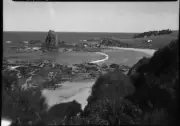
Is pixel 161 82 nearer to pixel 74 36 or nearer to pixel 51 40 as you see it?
pixel 74 36

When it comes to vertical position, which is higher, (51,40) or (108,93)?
(51,40)

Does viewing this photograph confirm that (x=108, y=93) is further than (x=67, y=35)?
No

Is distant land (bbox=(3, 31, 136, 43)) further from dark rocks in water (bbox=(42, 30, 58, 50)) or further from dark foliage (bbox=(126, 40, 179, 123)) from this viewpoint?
dark foliage (bbox=(126, 40, 179, 123))

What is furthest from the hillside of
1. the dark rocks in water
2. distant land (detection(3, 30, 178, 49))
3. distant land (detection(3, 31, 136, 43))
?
the dark rocks in water

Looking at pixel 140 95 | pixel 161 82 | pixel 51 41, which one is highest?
pixel 51 41

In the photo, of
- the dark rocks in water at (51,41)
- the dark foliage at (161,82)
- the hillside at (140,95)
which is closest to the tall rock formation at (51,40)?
the dark rocks in water at (51,41)

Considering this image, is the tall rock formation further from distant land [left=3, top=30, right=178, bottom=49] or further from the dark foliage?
the dark foliage

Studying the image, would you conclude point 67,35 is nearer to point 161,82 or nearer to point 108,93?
point 108,93

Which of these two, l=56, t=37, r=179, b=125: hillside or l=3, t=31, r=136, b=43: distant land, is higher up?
l=3, t=31, r=136, b=43: distant land

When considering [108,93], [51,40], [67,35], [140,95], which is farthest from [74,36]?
[140,95]

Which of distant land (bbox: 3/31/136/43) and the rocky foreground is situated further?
distant land (bbox: 3/31/136/43)

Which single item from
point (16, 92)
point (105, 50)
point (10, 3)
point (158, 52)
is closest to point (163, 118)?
point (158, 52)
